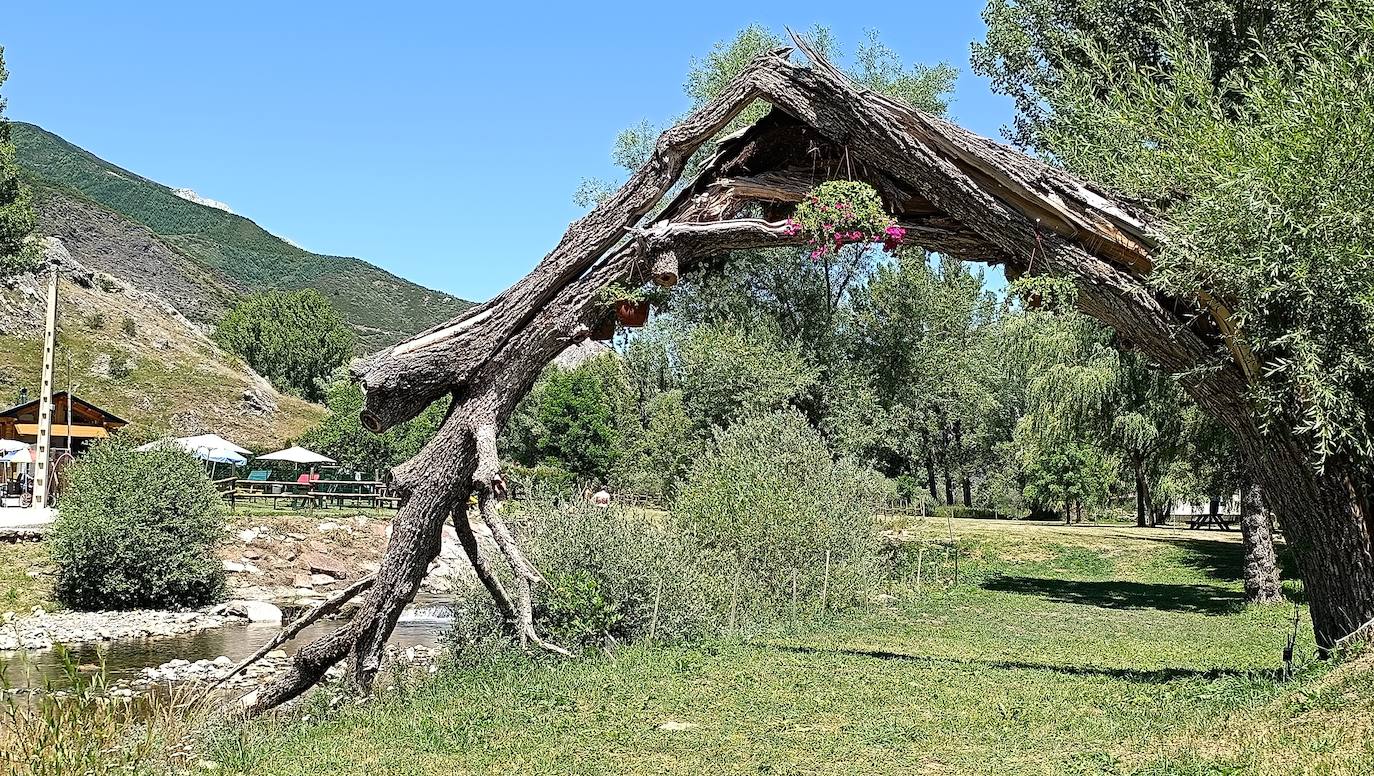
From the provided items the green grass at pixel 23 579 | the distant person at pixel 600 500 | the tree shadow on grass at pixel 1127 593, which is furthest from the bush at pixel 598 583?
the green grass at pixel 23 579

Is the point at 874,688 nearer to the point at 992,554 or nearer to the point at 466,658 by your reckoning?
the point at 466,658

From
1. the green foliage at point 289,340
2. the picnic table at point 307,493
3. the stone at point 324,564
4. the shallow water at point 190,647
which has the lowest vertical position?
the shallow water at point 190,647

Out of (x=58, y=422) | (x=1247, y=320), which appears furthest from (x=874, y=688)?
(x=58, y=422)

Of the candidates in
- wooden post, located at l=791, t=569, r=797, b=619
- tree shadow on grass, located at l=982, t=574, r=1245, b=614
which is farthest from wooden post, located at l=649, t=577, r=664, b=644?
tree shadow on grass, located at l=982, t=574, r=1245, b=614

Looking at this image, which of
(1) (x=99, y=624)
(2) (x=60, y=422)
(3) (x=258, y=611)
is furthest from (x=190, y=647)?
(2) (x=60, y=422)

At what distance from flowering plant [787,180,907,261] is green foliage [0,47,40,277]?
1216 inches

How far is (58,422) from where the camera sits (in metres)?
38.2

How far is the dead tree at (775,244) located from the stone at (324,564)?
2031cm

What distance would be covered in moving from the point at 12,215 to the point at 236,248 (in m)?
137

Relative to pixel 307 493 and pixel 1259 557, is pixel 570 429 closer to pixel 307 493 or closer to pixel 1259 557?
pixel 307 493

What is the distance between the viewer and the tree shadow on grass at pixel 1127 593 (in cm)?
1775

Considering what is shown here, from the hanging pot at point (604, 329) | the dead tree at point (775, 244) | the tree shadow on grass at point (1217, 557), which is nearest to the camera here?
the dead tree at point (775, 244)

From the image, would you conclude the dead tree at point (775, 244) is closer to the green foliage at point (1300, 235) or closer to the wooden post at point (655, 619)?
the green foliage at point (1300, 235)

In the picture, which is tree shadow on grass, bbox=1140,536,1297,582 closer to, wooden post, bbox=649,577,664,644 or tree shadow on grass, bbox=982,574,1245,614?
tree shadow on grass, bbox=982,574,1245,614
